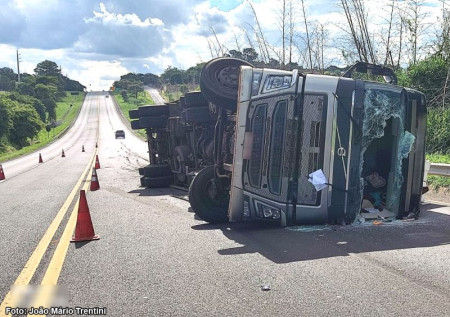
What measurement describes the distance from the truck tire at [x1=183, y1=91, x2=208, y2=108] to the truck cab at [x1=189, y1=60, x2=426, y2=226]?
9.89 ft

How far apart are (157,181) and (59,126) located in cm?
8218

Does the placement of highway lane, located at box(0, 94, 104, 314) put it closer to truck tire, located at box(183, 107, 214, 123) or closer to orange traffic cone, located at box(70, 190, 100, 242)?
orange traffic cone, located at box(70, 190, 100, 242)

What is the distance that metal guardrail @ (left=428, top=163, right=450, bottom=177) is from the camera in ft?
30.2

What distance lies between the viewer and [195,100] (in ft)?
31.7

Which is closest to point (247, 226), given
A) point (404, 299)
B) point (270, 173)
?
point (270, 173)

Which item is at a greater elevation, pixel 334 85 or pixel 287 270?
pixel 334 85

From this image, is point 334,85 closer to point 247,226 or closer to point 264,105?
point 264,105

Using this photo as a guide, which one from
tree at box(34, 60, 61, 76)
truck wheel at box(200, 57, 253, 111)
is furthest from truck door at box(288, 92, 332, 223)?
tree at box(34, 60, 61, 76)

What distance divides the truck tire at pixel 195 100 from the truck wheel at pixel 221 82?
4.83 ft

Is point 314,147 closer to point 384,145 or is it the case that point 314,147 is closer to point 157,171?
point 384,145

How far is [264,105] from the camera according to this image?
657 centimetres

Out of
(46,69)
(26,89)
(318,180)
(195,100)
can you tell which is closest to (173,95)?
(195,100)

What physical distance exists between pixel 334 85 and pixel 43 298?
14.6 ft

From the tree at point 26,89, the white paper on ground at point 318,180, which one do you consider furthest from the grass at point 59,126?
the white paper on ground at point 318,180
